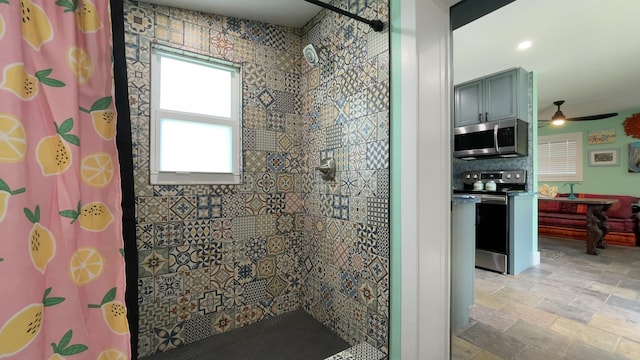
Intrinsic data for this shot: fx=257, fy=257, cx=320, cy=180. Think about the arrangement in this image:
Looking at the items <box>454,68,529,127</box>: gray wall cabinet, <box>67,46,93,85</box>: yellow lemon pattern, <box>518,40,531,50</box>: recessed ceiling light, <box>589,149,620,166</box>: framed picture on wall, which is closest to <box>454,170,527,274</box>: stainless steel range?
<box>454,68,529,127</box>: gray wall cabinet

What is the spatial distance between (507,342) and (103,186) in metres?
2.40

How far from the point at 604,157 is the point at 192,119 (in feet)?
25.7

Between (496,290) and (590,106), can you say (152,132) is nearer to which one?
(496,290)

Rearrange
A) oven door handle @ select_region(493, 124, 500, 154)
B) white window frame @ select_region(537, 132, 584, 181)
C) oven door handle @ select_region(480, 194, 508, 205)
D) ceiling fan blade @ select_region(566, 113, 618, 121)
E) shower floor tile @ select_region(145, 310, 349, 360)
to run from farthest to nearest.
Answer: white window frame @ select_region(537, 132, 584, 181)
ceiling fan blade @ select_region(566, 113, 618, 121)
oven door handle @ select_region(493, 124, 500, 154)
oven door handle @ select_region(480, 194, 508, 205)
shower floor tile @ select_region(145, 310, 349, 360)

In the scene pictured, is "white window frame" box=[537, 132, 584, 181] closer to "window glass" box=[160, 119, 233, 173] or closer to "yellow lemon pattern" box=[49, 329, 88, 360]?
"window glass" box=[160, 119, 233, 173]

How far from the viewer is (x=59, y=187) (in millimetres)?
657

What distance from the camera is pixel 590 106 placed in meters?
4.98

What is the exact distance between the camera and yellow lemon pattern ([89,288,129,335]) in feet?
2.32

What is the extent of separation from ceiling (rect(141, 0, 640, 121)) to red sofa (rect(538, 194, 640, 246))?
2.02 m

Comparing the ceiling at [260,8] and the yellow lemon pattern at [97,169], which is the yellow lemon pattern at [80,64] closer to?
the yellow lemon pattern at [97,169]

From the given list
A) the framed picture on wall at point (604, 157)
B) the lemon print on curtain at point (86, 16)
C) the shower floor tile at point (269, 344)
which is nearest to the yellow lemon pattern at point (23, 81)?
the lemon print on curtain at point (86, 16)

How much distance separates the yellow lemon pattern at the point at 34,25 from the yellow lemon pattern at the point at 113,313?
2.17 ft

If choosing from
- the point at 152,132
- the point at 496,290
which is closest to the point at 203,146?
the point at 152,132

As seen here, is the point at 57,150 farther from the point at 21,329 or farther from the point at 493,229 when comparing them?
the point at 493,229
